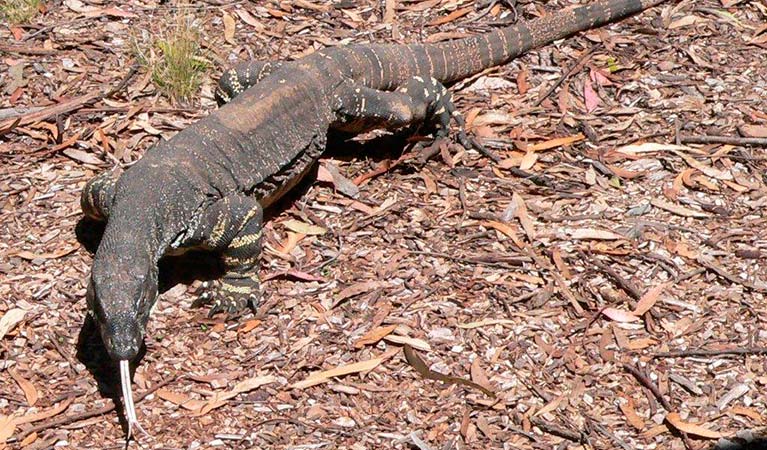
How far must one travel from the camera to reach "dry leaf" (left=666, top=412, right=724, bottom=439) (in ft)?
18.9

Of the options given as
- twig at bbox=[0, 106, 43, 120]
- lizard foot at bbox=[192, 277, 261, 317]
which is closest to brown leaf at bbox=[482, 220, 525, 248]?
lizard foot at bbox=[192, 277, 261, 317]

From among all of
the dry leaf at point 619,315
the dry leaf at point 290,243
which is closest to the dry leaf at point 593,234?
the dry leaf at point 619,315

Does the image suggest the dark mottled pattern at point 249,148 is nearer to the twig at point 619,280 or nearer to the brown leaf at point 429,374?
the brown leaf at point 429,374

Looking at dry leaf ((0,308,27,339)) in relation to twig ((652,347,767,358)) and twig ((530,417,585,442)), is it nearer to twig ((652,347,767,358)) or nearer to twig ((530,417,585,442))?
twig ((530,417,585,442))

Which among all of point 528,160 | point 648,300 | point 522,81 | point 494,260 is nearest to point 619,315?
point 648,300

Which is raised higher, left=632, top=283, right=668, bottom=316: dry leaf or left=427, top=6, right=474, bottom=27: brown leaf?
left=427, top=6, right=474, bottom=27: brown leaf

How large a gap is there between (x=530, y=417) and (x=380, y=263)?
62.0 inches

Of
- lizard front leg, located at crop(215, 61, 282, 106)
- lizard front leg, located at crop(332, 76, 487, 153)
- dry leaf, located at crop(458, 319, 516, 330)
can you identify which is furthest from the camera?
lizard front leg, located at crop(215, 61, 282, 106)

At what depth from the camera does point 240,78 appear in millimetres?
8273

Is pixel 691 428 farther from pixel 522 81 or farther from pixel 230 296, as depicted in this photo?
pixel 522 81

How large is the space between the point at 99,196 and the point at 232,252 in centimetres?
92

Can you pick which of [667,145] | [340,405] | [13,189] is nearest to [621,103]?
[667,145]

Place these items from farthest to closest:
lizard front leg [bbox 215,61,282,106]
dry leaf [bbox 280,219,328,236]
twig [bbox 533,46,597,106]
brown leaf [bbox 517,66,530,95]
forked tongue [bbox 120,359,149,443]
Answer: brown leaf [bbox 517,66,530,95]
twig [bbox 533,46,597,106]
lizard front leg [bbox 215,61,282,106]
dry leaf [bbox 280,219,328,236]
forked tongue [bbox 120,359,149,443]

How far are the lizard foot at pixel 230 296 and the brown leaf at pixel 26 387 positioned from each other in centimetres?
111
